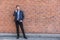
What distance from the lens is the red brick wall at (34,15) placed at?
13.4 metres

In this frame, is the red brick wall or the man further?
the red brick wall

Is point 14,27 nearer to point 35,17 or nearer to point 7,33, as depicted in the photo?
point 7,33

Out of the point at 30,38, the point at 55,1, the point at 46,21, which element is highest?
the point at 55,1

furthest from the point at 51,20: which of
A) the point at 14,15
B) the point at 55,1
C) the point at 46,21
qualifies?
the point at 14,15

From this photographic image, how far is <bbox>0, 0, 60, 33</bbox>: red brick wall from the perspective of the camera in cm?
1338

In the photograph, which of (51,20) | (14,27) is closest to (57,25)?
(51,20)

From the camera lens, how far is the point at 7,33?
44.7ft

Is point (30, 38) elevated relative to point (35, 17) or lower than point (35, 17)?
lower

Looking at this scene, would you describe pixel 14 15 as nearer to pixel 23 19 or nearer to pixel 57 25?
pixel 23 19

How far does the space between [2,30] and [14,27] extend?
2.40 ft

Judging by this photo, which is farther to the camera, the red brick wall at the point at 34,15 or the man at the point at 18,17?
the red brick wall at the point at 34,15

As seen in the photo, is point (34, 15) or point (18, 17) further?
point (34, 15)

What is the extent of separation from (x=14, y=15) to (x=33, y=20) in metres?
1.19

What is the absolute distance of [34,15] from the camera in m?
13.5
